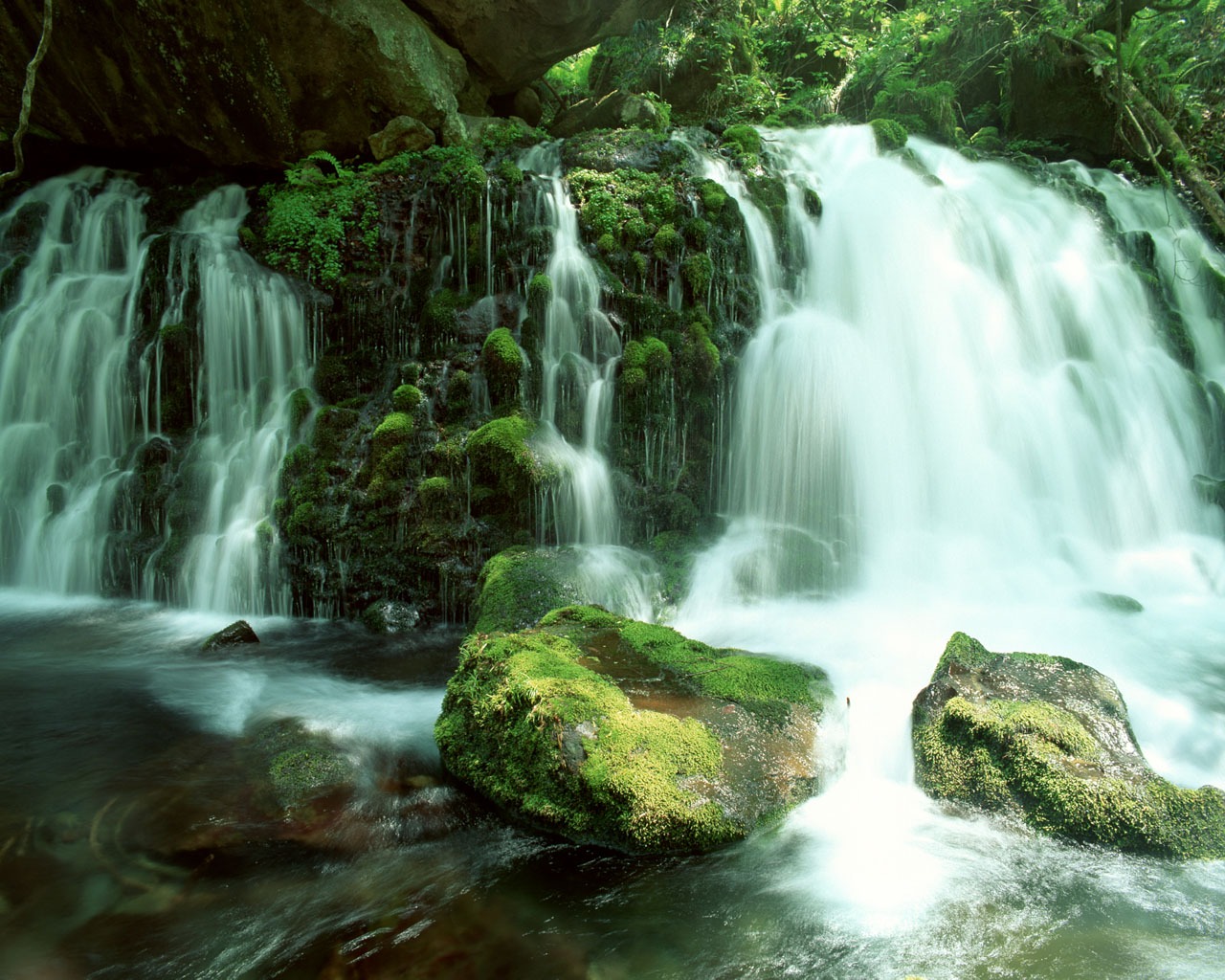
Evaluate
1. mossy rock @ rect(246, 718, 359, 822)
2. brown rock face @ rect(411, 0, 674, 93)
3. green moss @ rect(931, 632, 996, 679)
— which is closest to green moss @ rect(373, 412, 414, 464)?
mossy rock @ rect(246, 718, 359, 822)

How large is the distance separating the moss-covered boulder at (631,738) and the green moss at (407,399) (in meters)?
3.77

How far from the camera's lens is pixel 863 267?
10.2 metres

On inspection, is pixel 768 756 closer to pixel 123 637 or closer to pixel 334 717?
pixel 334 717

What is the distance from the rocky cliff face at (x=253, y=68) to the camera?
31.0 feet

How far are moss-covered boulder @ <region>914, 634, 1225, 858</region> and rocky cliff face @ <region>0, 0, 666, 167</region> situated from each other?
10198 millimetres

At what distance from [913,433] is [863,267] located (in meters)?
2.72

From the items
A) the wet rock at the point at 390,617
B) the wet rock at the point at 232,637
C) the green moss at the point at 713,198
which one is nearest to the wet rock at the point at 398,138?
the green moss at the point at 713,198

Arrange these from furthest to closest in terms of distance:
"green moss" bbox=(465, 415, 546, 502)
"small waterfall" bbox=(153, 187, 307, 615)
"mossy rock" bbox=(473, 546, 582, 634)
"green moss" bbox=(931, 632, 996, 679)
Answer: "small waterfall" bbox=(153, 187, 307, 615), "green moss" bbox=(465, 415, 546, 502), "mossy rock" bbox=(473, 546, 582, 634), "green moss" bbox=(931, 632, 996, 679)

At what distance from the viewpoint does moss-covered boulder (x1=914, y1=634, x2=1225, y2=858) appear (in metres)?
3.56

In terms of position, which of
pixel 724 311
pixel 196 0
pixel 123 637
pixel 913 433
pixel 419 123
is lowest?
pixel 123 637

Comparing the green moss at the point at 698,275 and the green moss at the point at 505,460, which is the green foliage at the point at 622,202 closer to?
the green moss at the point at 698,275

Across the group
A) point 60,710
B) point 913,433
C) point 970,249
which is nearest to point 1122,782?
point 913,433

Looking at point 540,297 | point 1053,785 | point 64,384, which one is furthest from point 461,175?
point 1053,785

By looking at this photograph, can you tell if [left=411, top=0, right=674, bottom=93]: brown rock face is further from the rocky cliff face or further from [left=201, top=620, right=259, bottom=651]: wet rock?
[left=201, top=620, right=259, bottom=651]: wet rock
